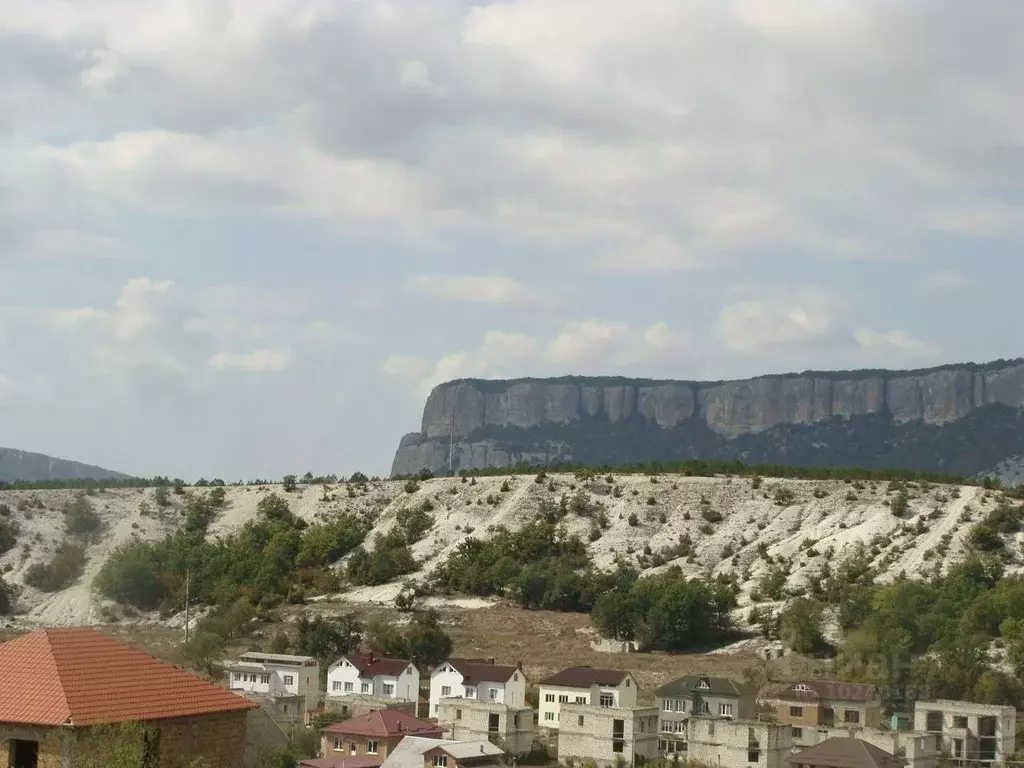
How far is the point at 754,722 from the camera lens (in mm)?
53750

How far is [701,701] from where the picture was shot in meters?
59.6

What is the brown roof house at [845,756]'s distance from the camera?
→ 164 feet

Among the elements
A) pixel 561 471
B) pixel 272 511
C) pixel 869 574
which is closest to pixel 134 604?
pixel 272 511

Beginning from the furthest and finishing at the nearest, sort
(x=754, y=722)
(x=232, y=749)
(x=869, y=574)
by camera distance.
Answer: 1. (x=869, y=574)
2. (x=754, y=722)
3. (x=232, y=749)

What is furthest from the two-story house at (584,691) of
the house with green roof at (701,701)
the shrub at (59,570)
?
the shrub at (59,570)

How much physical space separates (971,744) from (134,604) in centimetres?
5308

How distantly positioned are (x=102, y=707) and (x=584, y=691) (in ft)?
144

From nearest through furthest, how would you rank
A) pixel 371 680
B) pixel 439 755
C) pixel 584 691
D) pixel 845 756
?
pixel 439 755 < pixel 845 756 < pixel 584 691 < pixel 371 680

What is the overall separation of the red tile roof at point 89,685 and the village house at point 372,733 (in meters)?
32.2

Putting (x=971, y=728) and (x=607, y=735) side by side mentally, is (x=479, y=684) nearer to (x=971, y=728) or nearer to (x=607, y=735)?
(x=607, y=735)

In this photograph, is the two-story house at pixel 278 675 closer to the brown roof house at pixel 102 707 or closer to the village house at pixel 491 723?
the village house at pixel 491 723

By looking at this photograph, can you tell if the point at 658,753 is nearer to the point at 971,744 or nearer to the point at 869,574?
the point at 971,744

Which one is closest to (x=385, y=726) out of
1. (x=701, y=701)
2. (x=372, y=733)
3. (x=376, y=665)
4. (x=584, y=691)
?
(x=372, y=733)

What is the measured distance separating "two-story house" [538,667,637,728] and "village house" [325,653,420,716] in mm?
5688
